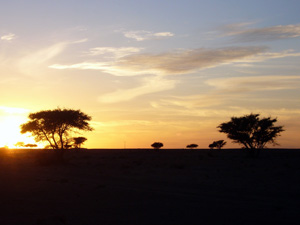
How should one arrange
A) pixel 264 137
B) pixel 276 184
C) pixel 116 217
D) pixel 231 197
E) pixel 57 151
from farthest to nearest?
pixel 264 137, pixel 57 151, pixel 276 184, pixel 231 197, pixel 116 217

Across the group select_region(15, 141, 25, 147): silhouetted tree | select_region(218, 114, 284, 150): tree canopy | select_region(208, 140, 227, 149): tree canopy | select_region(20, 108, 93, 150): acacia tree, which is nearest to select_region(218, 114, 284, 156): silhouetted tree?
select_region(218, 114, 284, 150): tree canopy

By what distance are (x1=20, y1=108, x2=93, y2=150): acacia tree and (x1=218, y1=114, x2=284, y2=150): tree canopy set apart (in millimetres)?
23881

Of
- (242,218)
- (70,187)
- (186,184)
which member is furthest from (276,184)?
(70,187)

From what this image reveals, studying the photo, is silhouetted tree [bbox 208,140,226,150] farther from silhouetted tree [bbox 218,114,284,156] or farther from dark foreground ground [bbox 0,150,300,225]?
dark foreground ground [bbox 0,150,300,225]

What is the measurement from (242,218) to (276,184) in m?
10.6

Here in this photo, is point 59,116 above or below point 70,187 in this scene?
above

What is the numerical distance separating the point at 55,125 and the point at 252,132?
30837 millimetres

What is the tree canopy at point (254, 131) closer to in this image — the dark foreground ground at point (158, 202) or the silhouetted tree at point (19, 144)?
the dark foreground ground at point (158, 202)

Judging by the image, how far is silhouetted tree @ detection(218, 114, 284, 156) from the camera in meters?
61.1

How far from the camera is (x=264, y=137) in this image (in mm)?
60969

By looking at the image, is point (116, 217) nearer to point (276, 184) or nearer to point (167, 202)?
point (167, 202)

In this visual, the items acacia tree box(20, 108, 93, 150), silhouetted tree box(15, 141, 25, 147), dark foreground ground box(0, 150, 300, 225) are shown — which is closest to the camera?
dark foreground ground box(0, 150, 300, 225)

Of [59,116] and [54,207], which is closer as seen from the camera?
[54,207]

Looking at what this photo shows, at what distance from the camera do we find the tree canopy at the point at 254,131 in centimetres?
6116
